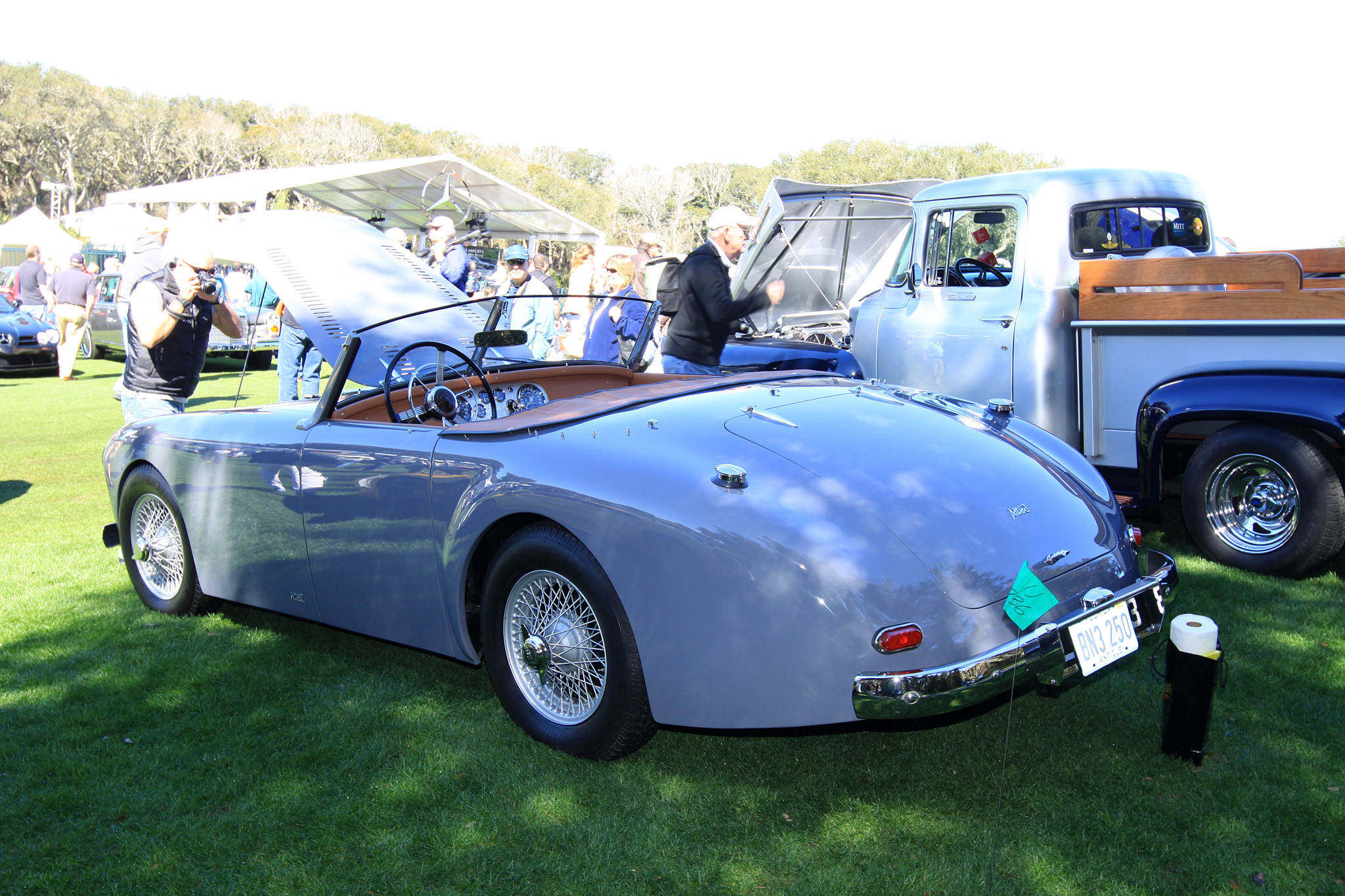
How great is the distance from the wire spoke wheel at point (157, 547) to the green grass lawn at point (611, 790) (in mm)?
503

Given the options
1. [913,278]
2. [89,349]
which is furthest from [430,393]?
[89,349]

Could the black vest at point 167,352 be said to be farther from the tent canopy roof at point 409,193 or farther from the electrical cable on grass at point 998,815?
the tent canopy roof at point 409,193

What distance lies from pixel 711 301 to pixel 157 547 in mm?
3056

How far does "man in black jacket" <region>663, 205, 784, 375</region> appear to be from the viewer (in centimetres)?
555

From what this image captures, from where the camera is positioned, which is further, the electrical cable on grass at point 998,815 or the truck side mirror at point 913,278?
the truck side mirror at point 913,278

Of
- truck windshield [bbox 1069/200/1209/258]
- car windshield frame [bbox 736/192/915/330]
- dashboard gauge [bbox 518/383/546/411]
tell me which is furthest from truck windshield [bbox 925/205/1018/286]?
dashboard gauge [bbox 518/383/546/411]

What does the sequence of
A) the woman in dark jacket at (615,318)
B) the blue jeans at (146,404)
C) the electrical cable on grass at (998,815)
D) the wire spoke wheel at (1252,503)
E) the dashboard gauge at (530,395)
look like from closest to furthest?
1. the electrical cable on grass at (998,815)
2. the dashboard gauge at (530,395)
3. the wire spoke wheel at (1252,503)
4. the blue jeans at (146,404)
5. the woman in dark jacket at (615,318)

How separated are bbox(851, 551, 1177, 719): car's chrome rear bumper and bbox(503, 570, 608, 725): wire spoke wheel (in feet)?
2.69

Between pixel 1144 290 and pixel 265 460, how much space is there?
4.51m

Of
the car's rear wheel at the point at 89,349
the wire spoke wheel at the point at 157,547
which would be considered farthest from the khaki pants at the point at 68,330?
the wire spoke wheel at the point at 157,547

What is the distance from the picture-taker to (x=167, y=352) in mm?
5457

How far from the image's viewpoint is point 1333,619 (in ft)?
13.7

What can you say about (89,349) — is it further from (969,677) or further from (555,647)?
(969,677)

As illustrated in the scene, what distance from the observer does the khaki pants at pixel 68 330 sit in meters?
15.3
